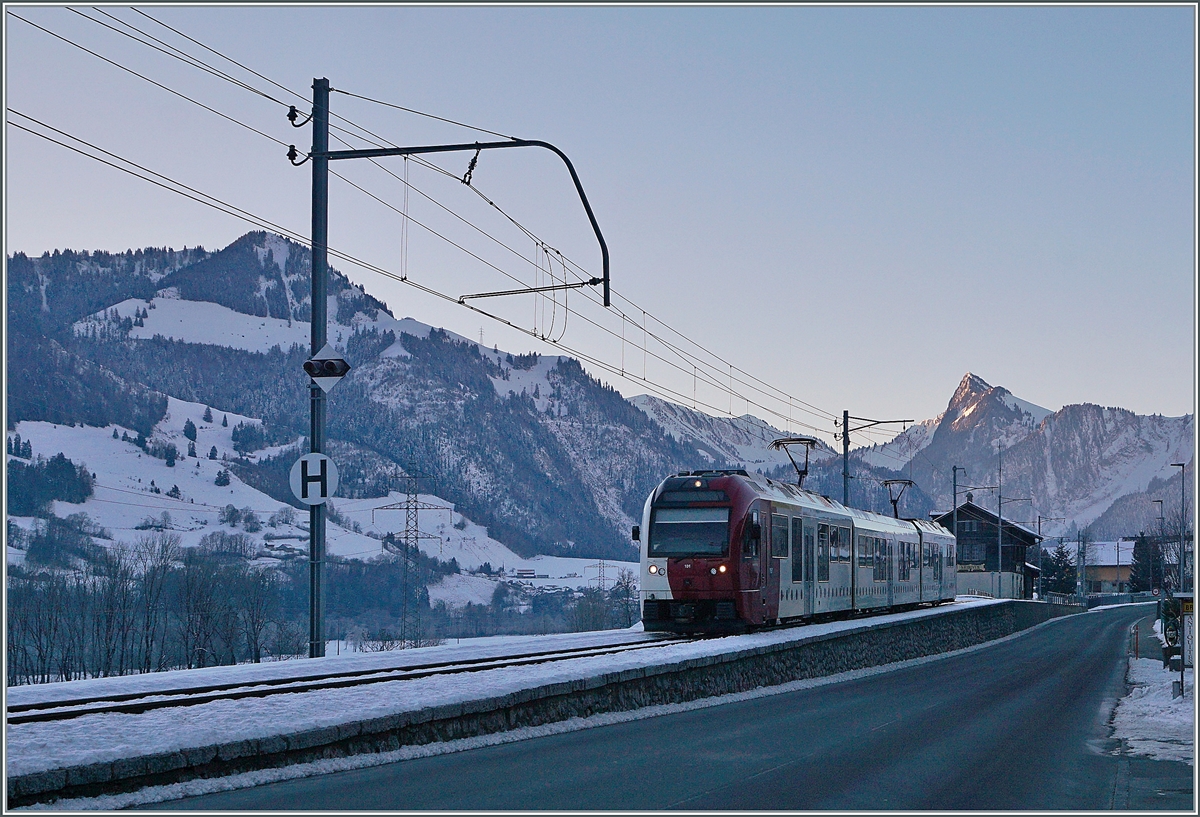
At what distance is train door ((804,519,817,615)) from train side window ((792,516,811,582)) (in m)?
0.41

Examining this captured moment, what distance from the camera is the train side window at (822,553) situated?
3565 cm

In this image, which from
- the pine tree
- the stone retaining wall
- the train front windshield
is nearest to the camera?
the stone retaining wall

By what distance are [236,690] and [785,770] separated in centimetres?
608

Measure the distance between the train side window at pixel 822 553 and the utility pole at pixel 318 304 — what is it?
17.5 meters

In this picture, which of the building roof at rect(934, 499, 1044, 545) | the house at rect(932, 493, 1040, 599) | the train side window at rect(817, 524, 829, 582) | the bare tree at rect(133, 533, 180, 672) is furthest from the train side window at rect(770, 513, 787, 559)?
the building roof at rect(934, 499, 1044, 545)

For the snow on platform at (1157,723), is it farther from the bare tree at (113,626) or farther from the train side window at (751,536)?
the bare tree at (113,626)

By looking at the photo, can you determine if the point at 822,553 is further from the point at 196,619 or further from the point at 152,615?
the point at 152,615

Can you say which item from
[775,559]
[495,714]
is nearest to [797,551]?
[775,559]

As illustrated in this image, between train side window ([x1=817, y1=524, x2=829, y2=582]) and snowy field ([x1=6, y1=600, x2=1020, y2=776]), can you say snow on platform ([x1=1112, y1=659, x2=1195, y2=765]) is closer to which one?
snowy field ([x1=6, y1=600, x2=1020, y2=776])

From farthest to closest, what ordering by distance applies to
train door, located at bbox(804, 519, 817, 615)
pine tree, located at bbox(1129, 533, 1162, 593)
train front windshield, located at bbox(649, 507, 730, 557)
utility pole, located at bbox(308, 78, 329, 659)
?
pine tree, located at bbox(1129, 533, 1162, 593), train door, located at bbox(804, 519, 817, 615), train front windshield, located at bbox(649, 507, 730, 557), utility pole, located at bbox(308, 78, 329, 659)

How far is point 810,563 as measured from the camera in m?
34.8

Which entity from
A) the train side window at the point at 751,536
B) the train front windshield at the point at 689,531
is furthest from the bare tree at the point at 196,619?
the train side window at the point at 751,536

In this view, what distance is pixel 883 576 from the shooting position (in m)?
44.6

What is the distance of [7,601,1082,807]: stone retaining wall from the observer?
412 inches
